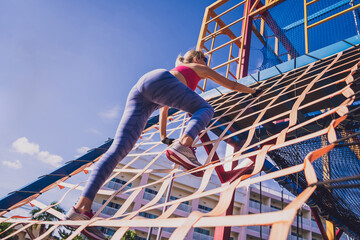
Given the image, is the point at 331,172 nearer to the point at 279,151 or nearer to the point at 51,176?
the point at 279,151

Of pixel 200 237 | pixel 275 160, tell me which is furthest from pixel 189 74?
pixel 200 237

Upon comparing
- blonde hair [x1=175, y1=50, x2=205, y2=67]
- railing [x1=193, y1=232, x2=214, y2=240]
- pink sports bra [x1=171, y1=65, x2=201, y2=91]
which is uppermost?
blonde hair [x1=175, y1=50, x2=205, y2=67]

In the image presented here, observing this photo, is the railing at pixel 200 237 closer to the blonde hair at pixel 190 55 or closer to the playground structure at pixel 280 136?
the playground structure at pixel 280 136

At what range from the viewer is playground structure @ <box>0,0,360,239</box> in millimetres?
706

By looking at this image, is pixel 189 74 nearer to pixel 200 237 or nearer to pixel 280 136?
pixel 280 136

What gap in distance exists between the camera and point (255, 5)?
402 centimetres

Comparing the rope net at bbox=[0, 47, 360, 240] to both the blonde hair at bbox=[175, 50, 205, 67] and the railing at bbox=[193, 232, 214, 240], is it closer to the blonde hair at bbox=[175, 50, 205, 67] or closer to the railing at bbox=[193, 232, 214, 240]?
the blonde hair at bbox=[175, 50, 205, 67]

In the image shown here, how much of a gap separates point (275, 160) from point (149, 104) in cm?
215

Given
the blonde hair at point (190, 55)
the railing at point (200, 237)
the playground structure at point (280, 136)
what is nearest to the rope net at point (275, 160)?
the playground structure at point (280, 136)

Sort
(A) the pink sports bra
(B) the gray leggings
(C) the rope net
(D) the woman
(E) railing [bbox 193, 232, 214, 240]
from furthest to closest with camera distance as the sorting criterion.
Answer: (E) railing [bbox 193, 232, 214, 240] → (A) the pink sports bra → (B) the gray leggings → (D) the woman → (C) the rope net

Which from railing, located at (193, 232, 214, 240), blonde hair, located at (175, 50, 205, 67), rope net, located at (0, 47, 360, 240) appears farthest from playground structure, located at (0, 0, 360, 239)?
railing, located at (193, 232, 214, 240)

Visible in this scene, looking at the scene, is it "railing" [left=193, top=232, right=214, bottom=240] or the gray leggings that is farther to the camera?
"railing" [left=193, top=232, right=214, bottom=240]

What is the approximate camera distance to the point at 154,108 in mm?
1439

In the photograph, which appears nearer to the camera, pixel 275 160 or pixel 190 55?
pixel 190 55
